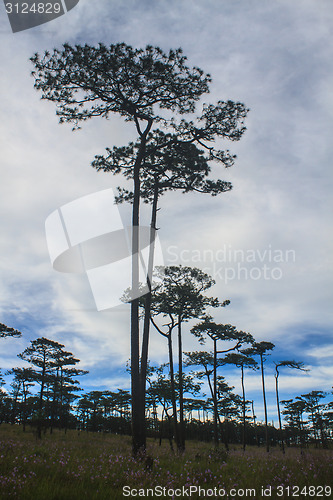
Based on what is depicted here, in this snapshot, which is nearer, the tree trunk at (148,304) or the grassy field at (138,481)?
the grassy field at (138,481)

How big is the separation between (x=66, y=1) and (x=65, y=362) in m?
36.9

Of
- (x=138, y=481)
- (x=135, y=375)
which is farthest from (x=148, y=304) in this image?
(x=138, y=481)

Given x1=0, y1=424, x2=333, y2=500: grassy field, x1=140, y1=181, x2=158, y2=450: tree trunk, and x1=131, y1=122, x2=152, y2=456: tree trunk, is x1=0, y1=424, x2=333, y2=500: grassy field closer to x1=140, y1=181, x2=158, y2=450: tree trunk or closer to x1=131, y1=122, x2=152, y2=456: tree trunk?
x1=131, y1=122, x2=152, y2=456: tree trunk

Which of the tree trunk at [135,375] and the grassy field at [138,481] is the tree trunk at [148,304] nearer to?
the tree trunk at [135,375]

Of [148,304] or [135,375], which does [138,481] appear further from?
[148,304]

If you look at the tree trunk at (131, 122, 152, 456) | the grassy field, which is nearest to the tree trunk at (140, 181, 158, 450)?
the tree trunk at (131, 122, 152, 456)

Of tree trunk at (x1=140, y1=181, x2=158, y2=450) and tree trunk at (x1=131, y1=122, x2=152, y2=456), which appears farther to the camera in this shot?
tree trunk at (x1=140, y1=181, x2=158, y2=450)

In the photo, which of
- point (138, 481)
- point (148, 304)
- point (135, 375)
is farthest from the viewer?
point (148, 304)

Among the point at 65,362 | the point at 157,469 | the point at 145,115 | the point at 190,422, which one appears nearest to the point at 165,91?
the point at 145,115

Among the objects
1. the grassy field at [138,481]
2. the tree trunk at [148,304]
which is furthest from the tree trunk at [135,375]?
the tree trunk at [148,304]

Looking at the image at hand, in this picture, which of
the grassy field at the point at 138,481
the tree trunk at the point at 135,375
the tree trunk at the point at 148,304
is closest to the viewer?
the grassy field at the point at 138,481

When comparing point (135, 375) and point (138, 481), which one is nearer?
point (138, 481)

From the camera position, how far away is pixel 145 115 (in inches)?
493

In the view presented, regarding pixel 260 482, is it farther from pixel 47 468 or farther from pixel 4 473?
pixel 4 473
